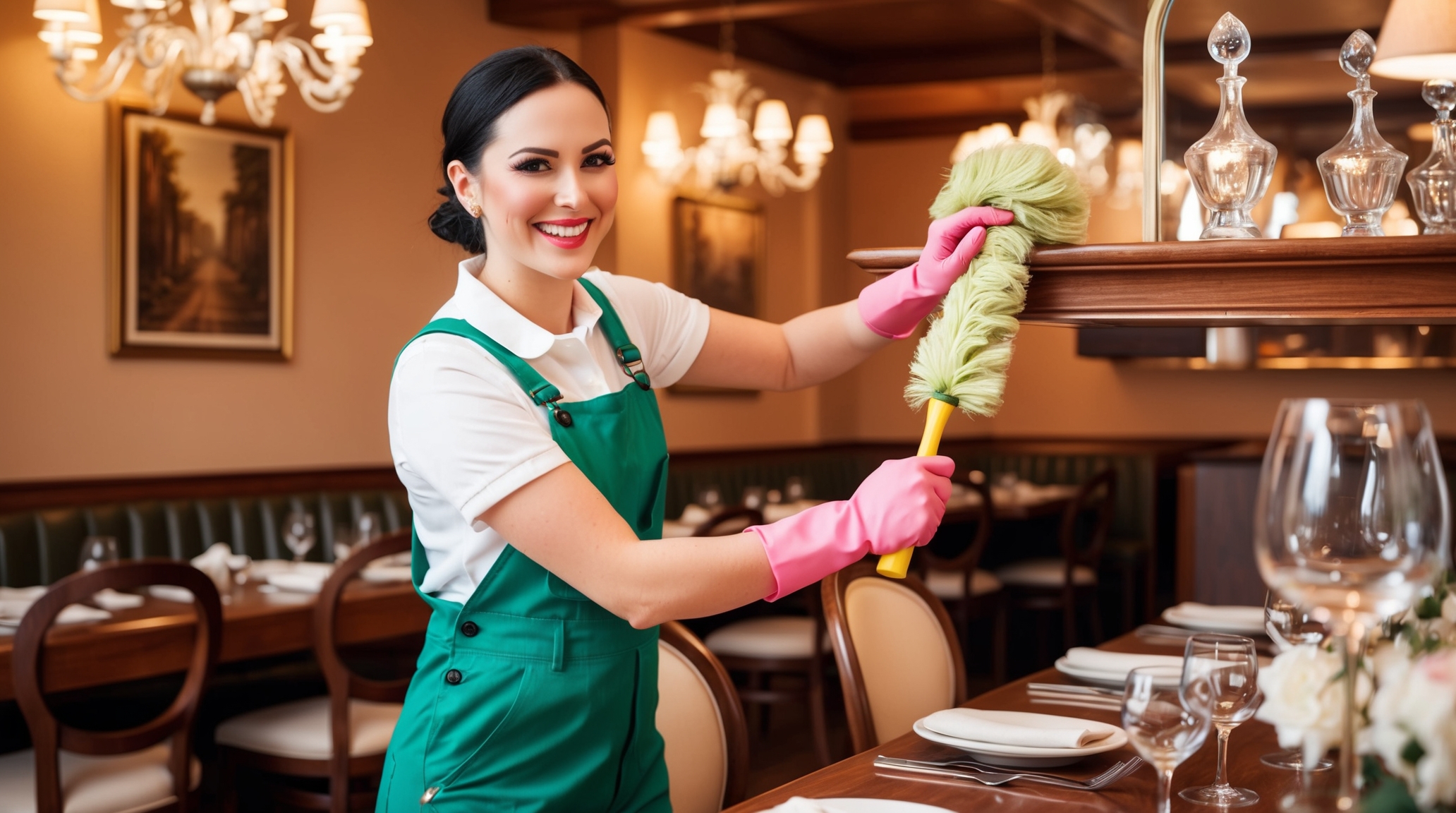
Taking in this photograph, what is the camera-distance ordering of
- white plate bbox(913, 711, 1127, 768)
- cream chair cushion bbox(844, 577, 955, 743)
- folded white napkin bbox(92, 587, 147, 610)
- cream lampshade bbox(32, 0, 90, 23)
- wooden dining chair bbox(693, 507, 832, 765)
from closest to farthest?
white plate bbox(913, 711, 1127, 768) < cream chair cushion bbox(844, 577, 955, 743) < folded white napkin bbox(92, 587, 147, 610) < cream lampshade bbox(32, 0, 90, 23) < wooden dining chair bbox(693, 507, 832, 765)

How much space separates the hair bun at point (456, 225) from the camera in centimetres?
186

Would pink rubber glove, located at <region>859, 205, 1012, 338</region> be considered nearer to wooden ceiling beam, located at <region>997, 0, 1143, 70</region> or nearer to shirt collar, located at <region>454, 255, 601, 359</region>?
shirt collar, located at <region>454, 255, 601, 359</region>

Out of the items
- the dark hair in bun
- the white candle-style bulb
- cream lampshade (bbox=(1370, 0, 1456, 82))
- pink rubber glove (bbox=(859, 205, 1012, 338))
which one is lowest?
pink rubber glove (bbox=(859, 205, 1012, 338))

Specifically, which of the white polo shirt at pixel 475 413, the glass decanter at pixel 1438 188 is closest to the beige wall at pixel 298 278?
the white polo shirt at pixel 475 413

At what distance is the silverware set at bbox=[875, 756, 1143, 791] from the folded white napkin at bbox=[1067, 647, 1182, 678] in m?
0.48

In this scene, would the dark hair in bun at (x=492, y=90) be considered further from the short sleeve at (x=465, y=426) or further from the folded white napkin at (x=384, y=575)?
the folded white napkin at (x=384, y=575)

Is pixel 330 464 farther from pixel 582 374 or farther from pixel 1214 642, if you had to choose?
pixel 1214 642

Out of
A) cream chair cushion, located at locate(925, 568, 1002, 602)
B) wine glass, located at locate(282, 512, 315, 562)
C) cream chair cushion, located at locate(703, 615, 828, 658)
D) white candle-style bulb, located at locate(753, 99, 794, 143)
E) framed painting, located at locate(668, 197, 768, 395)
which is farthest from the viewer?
framed painting, located at locate(668, 197, 768, 395)

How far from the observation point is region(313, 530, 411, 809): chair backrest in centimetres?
324

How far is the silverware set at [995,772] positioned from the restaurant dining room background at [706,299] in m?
0.49

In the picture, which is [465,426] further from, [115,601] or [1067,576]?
[1067,576]

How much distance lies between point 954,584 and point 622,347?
434cm

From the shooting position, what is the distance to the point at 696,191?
7094mm

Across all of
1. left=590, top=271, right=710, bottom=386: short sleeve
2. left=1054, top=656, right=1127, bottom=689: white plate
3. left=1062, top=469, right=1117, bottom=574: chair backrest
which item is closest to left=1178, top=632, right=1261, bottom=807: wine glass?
left=1054, top=656, right=1127, bottom=689: white plate
